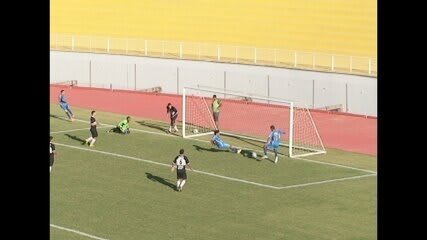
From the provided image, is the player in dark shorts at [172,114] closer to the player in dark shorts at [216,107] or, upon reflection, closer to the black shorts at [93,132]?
the player in dark shorts at [216,107]

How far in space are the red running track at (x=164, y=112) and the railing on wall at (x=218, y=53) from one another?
8.42 feet

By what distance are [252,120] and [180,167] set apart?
15.2m

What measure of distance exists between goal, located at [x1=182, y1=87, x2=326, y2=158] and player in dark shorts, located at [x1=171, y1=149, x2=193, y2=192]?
6.78 meters

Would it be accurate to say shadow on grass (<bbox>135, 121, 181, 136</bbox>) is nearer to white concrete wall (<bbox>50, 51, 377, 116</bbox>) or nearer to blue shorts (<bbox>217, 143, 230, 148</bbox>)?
blue shorts (<bbox>217, 143, 230, 148</bbox>)

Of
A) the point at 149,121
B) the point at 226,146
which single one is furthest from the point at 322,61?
the point at 226,146

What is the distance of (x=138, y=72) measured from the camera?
157 ft

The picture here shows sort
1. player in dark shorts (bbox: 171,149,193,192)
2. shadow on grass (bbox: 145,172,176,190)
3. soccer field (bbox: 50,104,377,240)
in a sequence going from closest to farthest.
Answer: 1. soccer field (bbox: 50,104,377,240)
2. player in dark shorts (bbox: 171,149,193,192)
3. shadow on grass (bbox: 145,172,176,190)

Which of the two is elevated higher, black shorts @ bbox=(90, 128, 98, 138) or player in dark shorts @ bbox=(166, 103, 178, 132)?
player in dark shorts @ bbox=(166, 103, 178, 132)

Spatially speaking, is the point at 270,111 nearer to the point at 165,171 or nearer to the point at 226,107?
the point at 226,107

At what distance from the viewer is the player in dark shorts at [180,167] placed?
78.2ft

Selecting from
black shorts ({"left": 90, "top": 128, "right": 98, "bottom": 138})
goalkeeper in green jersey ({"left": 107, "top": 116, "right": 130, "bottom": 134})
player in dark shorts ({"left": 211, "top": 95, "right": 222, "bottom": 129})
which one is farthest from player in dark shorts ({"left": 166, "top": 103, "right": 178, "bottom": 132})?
black shorts ({"left": 90, "top": 128, "right": 98, "bottom": 138})

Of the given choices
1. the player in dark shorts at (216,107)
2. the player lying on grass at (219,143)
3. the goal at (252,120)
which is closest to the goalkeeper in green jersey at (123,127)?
the goal at (252,120)

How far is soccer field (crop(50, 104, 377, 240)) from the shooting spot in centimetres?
2081

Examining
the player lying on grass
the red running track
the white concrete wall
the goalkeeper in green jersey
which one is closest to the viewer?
the player lying on grass
